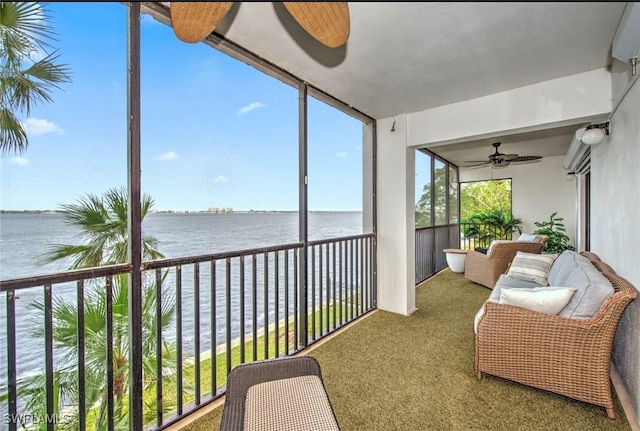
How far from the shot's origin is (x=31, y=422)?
1381 mm

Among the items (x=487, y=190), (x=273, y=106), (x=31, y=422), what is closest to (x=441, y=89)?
(x=273, y=106)

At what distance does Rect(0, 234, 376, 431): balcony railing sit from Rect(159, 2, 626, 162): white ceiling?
1486 millimetres

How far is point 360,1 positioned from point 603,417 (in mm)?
2800

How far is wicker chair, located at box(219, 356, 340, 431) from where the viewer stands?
1.06 m

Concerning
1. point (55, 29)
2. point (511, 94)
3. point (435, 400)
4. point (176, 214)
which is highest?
point (511, 94)

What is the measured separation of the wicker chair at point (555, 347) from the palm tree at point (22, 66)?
9.35 feet

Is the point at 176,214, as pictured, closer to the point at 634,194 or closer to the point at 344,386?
the point at 344,386

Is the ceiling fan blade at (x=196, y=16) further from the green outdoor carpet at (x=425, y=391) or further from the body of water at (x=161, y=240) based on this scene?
the green outdoor carpet at (x=425, y=391)

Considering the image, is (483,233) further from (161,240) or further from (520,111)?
(161,240)

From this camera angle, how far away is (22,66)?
4.16ft

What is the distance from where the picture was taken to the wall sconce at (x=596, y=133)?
252 cm

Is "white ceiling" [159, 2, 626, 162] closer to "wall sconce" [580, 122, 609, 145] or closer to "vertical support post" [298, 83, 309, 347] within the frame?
"vertical support post" [298, 83, 309, 347]

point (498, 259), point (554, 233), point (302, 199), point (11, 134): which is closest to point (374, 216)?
point (302, 199)

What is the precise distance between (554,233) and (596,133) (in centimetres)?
454
